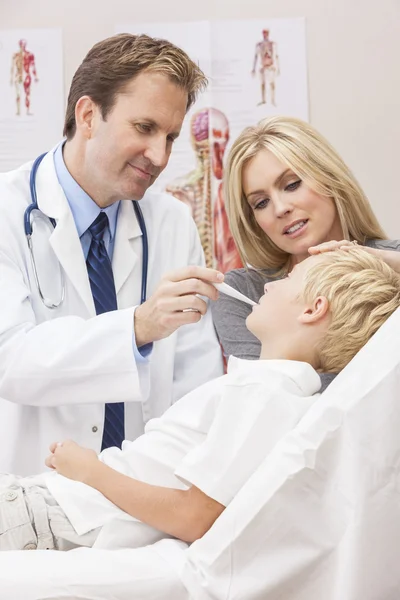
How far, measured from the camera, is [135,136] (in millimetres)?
1818

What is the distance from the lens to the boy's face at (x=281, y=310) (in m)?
1.42

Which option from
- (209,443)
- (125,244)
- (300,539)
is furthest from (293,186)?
(300,539)

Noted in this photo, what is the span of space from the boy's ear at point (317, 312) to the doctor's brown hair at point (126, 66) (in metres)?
0.73

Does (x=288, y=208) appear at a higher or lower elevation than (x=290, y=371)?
higher

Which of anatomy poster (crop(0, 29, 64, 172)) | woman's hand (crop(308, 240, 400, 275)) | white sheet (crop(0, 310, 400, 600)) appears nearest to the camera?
white sheet (crop(0, 310, 400, 600))

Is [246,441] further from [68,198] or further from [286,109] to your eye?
[286,109]

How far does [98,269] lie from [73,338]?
320 millimetres

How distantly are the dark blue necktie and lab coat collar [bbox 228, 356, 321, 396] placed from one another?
532 millimetres

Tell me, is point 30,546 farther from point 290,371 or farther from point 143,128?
point 143,128

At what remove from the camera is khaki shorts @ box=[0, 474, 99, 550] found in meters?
1.27

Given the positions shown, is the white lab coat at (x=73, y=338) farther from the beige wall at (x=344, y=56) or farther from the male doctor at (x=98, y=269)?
the beige wall at (x=344, y=56)

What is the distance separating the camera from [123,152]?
5.97 ft

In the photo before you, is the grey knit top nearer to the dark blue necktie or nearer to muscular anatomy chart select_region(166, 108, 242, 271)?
the dark blue necktie

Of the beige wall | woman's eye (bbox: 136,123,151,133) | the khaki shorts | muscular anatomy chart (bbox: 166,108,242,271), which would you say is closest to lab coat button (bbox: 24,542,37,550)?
the khaki shorts
